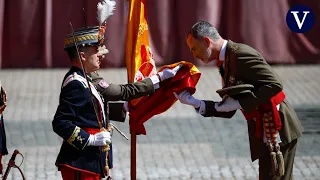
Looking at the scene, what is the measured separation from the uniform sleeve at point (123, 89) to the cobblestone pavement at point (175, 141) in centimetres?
224

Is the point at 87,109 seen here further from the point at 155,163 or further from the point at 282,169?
the point at 155,163

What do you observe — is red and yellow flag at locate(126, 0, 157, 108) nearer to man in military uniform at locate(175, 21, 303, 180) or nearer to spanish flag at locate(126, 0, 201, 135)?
spanish flag at locate(126, 0, 201, 135)

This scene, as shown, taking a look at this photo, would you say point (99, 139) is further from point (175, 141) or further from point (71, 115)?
point (175, 141)

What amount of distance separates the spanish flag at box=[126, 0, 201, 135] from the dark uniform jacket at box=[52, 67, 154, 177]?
2.41ft

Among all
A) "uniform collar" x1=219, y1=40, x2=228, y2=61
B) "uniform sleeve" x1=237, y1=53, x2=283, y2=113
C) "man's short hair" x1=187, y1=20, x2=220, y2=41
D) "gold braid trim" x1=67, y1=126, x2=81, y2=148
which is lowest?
"gold braid trim" x1=67, y1=126, x2=81, y2=148

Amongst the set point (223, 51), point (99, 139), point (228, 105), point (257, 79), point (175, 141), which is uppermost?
point (223, 51)

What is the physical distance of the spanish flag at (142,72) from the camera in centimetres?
688

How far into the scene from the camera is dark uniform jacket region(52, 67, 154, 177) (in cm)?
611

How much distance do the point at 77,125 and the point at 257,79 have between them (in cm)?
125

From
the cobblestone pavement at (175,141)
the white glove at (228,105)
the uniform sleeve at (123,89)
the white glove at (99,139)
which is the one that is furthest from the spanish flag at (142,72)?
the cobblestone pavement at (175,141)

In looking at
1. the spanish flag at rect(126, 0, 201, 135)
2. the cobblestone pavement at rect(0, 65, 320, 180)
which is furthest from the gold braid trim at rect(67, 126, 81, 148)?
the cobblestone pavement at rect(0, 65, 320, 180)

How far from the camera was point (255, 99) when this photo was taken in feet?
20.9

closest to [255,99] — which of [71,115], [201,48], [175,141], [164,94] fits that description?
[201,48]

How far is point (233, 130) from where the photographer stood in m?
10.3
